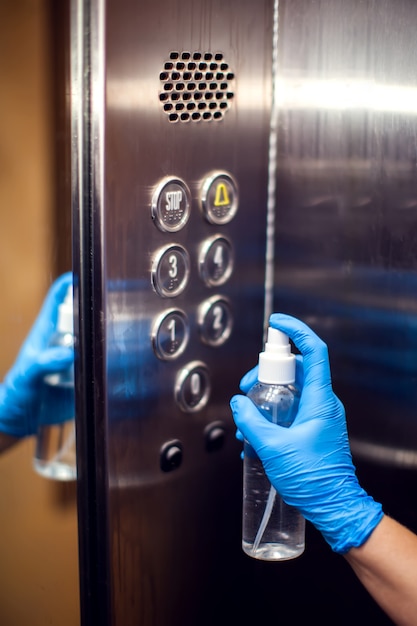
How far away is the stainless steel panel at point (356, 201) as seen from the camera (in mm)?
1178

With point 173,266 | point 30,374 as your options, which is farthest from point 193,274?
point 30,374

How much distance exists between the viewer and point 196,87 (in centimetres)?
110

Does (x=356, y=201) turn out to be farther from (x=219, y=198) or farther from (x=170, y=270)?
(x=170, y=270)

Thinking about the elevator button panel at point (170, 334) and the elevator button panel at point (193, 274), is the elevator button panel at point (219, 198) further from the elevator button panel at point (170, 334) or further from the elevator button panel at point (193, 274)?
the elevator button panel at point (170, 334)

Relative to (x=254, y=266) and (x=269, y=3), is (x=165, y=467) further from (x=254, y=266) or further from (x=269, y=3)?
(x=269, y=3)

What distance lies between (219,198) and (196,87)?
17cm

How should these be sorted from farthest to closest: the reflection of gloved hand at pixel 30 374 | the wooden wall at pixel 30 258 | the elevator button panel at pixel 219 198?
the elevator button panel at pixel 219 198 < the reflection of gloved hand at pixel 30 374 < the wooden wall at pixel 30 258

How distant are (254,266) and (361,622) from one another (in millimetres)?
666

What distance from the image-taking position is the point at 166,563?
121 centimetres

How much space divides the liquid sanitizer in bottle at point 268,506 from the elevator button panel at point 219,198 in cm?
27

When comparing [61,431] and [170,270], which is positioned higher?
[170,270]

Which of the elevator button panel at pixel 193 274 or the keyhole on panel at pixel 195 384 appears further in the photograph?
the keyhole on panel at pixel 195 384

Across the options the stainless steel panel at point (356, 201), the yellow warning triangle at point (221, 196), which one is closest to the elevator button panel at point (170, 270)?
the yellow warning triangle at point (221, 196)

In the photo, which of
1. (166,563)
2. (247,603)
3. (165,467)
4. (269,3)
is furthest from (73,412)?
(269,3)
